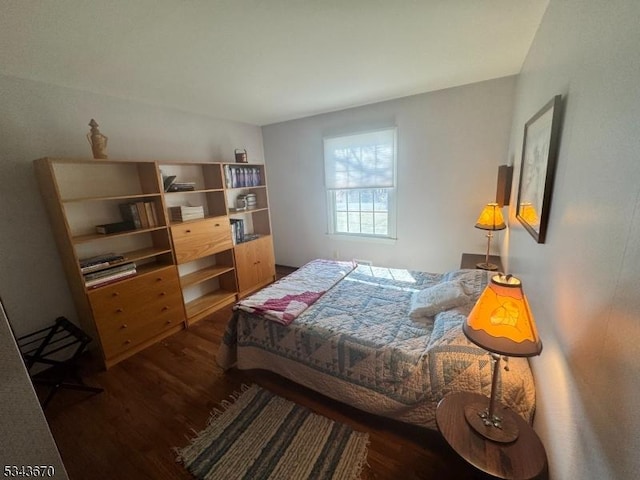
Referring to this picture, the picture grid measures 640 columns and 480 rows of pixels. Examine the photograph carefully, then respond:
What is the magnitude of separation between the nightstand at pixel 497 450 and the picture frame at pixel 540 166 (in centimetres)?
84

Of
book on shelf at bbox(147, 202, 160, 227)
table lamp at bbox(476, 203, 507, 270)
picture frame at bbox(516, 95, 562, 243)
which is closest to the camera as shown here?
picture frame at bbox(516, 95, 562, 243)

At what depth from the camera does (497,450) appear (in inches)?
36.4

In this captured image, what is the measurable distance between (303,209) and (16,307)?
310 centimetres

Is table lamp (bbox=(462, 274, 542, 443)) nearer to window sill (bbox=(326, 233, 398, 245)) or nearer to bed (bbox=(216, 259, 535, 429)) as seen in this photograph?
bed (bbox=(216, 259, 535, 429))

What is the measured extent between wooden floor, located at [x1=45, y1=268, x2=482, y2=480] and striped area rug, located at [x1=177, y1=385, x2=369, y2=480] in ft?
0.22

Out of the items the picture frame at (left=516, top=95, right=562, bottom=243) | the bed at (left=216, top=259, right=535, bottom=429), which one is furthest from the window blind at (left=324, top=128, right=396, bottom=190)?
the picture frame at (left=516, top=95, right=562, bottom=243)

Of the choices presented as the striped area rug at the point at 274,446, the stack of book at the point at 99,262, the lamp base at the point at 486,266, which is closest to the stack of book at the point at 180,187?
the stack of book at the point at 99,262

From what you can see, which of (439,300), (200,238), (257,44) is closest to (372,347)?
(439,300)

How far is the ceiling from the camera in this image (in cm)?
132

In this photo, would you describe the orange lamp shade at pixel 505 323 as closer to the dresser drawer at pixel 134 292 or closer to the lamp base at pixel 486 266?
the lamp base at pixel 486 266

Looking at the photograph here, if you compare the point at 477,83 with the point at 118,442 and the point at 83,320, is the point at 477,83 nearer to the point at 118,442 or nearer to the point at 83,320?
the point at 118,442

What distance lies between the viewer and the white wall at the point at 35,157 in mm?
1883

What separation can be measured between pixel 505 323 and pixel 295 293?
158cm

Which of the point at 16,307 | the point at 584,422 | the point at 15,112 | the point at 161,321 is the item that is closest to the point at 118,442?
the point at 161,321
